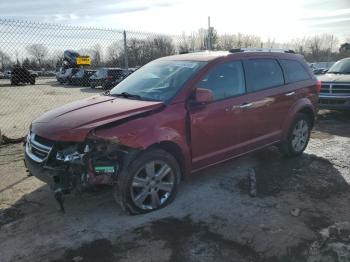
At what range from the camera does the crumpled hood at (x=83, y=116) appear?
4.02 m

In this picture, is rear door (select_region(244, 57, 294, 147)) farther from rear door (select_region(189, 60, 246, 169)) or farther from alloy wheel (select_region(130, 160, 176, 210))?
alloy wheel (select_region(130, 160, 176, 210))

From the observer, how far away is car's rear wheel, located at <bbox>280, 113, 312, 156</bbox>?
249 inches

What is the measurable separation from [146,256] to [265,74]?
3401 mm

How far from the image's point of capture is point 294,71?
6.36 meters

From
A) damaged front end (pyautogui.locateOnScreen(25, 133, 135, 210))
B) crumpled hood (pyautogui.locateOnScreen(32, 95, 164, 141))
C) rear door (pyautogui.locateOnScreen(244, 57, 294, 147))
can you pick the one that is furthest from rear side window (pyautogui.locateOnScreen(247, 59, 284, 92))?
damaged front end (pyautogui.locateOnScreen(25, 133, 135, 210))

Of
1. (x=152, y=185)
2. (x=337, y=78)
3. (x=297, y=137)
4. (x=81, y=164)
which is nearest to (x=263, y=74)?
(x=297, y=137)

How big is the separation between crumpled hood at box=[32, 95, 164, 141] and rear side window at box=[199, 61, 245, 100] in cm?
81

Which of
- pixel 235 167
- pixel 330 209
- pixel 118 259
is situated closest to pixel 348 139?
pixel 235 167

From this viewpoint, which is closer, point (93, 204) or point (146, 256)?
point (146, 256)

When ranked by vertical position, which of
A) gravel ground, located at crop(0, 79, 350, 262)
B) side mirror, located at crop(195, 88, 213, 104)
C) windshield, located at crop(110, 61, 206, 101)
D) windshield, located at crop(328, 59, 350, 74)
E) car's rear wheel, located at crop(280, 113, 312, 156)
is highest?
windshield, located at crop(110, 61, 206, 101)

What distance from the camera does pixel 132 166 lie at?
13.5 feet

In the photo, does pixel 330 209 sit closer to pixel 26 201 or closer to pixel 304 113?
pixel 304 113

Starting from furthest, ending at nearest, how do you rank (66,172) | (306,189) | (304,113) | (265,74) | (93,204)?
(304,113), (265,74), (306,189), (93,204), (66,172)

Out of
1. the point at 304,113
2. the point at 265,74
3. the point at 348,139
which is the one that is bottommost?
the point at 348,139
